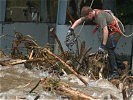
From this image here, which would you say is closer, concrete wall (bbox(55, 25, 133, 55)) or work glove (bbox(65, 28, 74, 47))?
work glove (bbox(65, 28, 74, 47))

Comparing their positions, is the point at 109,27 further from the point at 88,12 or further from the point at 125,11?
the point at 125,11

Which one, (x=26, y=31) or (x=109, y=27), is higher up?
(x=109, y=27)

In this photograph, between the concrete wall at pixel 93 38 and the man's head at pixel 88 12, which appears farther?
the concrete wall at pixel 93 38

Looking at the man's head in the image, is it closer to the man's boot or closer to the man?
the man

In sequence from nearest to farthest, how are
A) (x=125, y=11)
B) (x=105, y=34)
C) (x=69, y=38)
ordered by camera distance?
(x=105, y=34) → (x=69, y=38) → (x=125, y=11)

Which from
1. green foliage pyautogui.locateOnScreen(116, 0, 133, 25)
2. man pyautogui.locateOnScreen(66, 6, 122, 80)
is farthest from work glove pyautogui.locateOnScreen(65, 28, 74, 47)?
green foliage pyautogui.locateOnScreen(116, 0, 133, 25)

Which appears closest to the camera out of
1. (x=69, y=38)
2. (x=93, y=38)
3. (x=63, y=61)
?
(x=63, y=61)

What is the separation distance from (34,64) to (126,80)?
2309 millimetres

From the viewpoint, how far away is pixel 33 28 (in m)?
18.5

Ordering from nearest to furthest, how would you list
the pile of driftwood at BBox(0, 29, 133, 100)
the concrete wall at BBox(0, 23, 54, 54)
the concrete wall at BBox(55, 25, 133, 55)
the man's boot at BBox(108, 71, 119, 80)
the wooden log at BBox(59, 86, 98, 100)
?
the wooden log at BBox(59, 86, 98, 100) → the pile of driftwood at BBox(0, 29, 133, 100) → the man's boot at BBox(108, 71, 119, 80) → the concrete wall at BBox(55, 25, 133, 55) → the concrete wall at BBox(0, 23, 54, 54)

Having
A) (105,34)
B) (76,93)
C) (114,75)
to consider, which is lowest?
(114,75)

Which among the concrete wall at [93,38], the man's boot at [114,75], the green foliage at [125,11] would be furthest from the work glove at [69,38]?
the green foliage at [125,11]

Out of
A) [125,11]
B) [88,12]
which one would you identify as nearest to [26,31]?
[125,11]

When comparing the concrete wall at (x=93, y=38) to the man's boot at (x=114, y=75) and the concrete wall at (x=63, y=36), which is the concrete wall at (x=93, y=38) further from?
the man's boot at (x=114, y=75)
